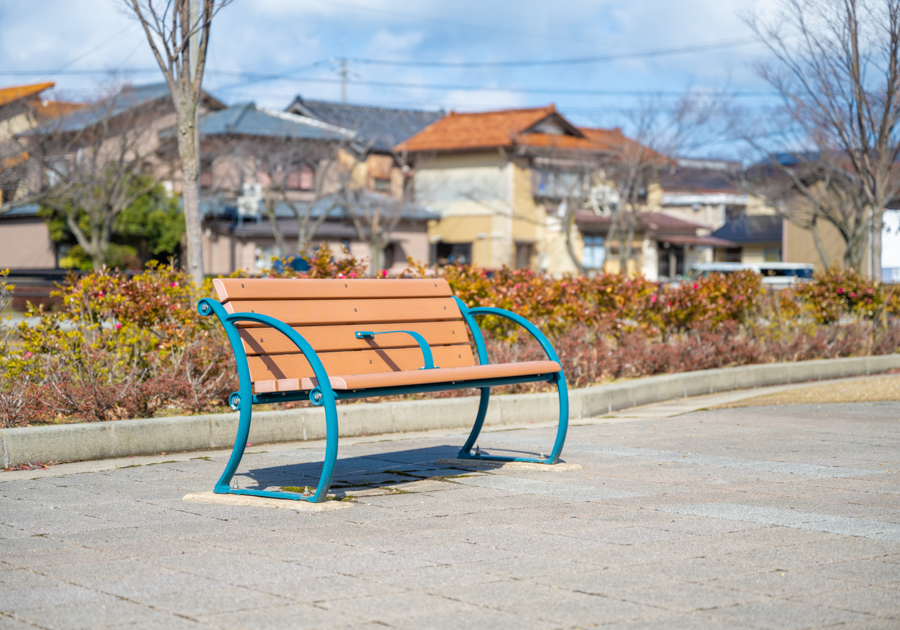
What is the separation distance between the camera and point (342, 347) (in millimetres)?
5633

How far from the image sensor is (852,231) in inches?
1351

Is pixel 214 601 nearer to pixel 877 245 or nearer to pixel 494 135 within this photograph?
pixel 877 245

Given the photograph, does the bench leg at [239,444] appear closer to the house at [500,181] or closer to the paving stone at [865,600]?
the paving stone at [865,600]

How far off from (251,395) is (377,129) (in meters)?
46.0

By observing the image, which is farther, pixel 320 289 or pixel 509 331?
pixel 509 331

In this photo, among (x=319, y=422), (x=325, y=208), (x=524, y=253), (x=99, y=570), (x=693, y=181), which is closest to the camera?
(x=99, y=570)

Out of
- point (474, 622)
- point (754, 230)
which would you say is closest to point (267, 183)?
point (754, 230)

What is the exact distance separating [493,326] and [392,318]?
441 cm

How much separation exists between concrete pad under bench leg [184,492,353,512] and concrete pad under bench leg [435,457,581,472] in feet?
4.60

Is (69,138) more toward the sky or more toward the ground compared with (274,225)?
more toward the sky

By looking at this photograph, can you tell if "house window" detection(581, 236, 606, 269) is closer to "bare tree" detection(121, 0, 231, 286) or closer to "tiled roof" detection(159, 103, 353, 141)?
"tiled roof" detection(159, 103, 353, 141)

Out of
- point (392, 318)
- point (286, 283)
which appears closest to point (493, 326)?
point (392, 318)

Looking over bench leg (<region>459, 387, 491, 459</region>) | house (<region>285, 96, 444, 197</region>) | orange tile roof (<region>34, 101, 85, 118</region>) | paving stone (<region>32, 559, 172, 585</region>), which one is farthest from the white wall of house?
paving stone (<region>32, 559, 172, 585</region>)

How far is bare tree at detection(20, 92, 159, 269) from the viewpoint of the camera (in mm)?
31547
